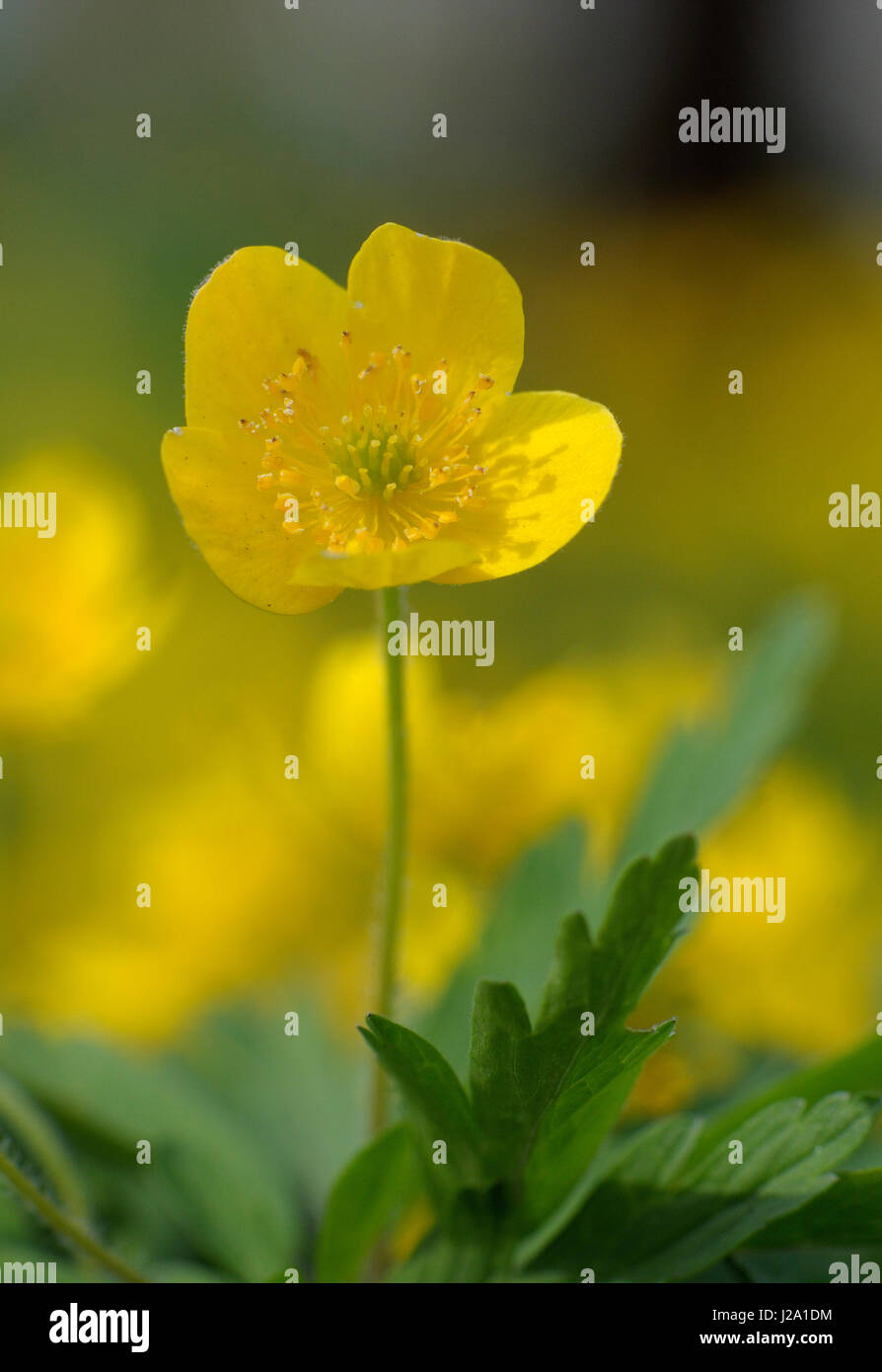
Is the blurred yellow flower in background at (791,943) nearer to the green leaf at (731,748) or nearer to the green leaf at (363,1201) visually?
the green leaf at (731,748)

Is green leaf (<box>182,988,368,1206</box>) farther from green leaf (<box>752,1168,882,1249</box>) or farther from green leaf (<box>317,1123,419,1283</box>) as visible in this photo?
green leaf (<box>752,1168,882,1249</box>)

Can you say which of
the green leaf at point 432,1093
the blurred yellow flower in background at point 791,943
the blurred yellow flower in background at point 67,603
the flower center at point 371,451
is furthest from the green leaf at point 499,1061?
the blurred yellow flower in background at point 67,603

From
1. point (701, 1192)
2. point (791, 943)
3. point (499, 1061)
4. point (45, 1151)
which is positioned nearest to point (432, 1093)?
point (499, 1061)

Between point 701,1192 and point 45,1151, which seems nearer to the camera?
point 701,1192

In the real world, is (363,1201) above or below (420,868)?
below

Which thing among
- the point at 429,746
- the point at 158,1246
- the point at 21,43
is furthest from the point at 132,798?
the point at 21,43

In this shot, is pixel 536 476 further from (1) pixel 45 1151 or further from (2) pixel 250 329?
(1) pixel 45 1151
